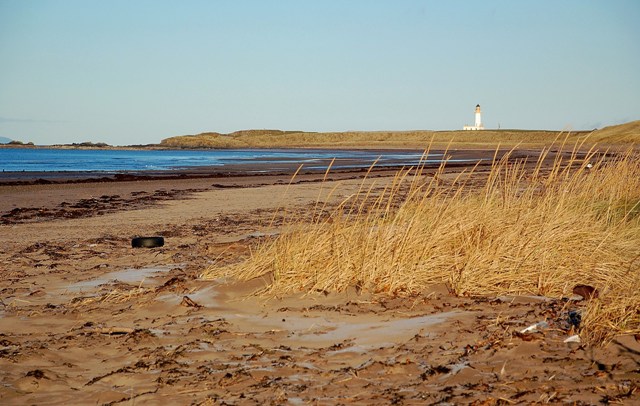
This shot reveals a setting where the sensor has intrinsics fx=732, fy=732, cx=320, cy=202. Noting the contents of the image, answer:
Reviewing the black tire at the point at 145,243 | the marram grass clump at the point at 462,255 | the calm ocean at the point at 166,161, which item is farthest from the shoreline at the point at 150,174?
the marram grass clump at the point at 462,255

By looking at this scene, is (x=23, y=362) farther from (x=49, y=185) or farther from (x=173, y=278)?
(x=49, y=185)

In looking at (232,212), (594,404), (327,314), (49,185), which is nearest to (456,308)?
(327,314)

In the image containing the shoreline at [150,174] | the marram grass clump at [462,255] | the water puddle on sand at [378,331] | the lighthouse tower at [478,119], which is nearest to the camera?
the water puddle on sand at [378,331]

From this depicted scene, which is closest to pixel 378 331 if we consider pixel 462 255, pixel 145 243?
pixel 462 255

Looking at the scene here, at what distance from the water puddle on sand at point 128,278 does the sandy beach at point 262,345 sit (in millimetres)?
23

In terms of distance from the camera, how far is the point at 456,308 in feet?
17.7

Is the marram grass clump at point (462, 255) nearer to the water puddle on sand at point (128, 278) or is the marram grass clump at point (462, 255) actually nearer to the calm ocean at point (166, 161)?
the water puddle on sand at point (128, 278)

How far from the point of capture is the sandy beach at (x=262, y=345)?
3.73 metres

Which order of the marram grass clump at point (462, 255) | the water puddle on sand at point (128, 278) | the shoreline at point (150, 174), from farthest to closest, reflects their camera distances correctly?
the shoreline at point (150, 174) → the water puddle on sand at point (128, 278) → the marram grass clump at point (462, 255)

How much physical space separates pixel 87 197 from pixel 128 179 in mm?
7466

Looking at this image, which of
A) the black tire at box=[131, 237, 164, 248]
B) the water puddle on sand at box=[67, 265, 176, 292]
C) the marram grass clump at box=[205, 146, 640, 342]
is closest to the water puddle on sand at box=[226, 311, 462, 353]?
the marram grass clump at box=[205, 146, 640, 342]

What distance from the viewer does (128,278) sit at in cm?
704

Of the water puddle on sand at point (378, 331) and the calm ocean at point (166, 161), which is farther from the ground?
the water puddle on sand at point (378, 331)

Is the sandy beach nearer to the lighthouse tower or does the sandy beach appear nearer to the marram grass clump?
the marram grass clump
